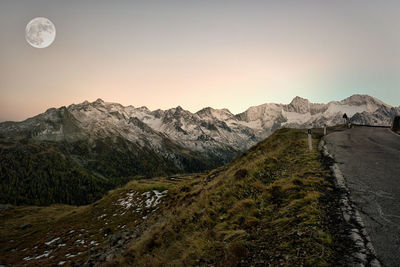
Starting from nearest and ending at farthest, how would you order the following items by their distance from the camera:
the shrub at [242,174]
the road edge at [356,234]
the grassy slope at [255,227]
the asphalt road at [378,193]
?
1. the road edge at [356,234]
2. the asphalt road at [378,193]
3. the grassy slope at [255,227]
4. the shrub at [242,174]

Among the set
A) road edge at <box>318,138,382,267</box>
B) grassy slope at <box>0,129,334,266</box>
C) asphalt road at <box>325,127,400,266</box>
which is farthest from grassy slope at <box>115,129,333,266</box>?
asphalt road at <box>325,127,400,266</box>

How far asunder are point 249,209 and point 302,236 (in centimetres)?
311

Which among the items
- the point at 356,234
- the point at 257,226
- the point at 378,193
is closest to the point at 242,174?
the point at 257,226

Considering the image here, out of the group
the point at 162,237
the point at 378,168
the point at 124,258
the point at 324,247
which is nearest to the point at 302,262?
the point at 324,247

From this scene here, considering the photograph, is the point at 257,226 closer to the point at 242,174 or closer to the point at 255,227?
the point at 255,227

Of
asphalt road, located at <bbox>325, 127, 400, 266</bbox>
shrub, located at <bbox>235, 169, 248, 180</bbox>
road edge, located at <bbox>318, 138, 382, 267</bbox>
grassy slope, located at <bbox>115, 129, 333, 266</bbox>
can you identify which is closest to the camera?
road edge, located at <bbox>318, 138, 382, 267</bbox>

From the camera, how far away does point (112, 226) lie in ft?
78.9

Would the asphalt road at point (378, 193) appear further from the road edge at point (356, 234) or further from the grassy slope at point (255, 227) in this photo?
the grassy slope at point (255, 227)

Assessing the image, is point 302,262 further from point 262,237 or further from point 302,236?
point 262,237

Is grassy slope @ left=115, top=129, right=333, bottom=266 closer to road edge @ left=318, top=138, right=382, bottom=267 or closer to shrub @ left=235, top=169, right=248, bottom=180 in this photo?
shrub @ left=235, top=169, right=248, bottom=180

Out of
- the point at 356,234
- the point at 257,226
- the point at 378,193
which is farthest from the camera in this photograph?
the point at 378,193

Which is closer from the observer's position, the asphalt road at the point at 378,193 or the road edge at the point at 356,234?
the road edge at the point at 356,234

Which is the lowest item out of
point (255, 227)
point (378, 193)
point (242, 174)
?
point (255, 227)

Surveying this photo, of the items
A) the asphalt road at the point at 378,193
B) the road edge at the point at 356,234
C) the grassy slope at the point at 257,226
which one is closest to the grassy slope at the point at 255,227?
the grassy slope at the point at 257,226
